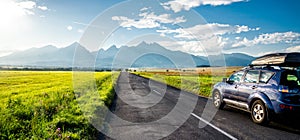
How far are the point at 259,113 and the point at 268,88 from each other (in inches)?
36.6

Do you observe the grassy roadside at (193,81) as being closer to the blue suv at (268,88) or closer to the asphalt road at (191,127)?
the blue suv at (268,88)

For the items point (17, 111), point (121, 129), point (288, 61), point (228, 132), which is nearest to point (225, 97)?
point (288, 61)

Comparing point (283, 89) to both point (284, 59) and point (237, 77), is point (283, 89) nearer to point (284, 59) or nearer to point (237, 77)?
point (284, 59)

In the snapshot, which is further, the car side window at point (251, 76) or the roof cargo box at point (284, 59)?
the car side window at point (251, 76)

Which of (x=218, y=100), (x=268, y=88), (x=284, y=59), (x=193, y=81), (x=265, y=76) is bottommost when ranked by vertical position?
(x=193, y=81)

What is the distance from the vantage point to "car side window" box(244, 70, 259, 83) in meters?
8.91

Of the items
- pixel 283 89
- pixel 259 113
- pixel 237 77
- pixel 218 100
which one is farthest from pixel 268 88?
pixel 218 100

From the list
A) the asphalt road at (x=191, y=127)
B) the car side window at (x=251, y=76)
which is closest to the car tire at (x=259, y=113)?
the asphalt road at (x=191, y=127)

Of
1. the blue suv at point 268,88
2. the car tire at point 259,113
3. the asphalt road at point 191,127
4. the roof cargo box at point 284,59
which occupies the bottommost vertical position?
the asphalt road at point 191,127

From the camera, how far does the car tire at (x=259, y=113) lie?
7.82 metres

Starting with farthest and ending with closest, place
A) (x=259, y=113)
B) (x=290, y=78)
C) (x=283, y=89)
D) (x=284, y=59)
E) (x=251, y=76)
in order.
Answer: (x=251, y=76), (x=259, y=113), (x=284, y=59), (x=290, y=78), (x=283, y=89)

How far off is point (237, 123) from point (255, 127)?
0.64 m

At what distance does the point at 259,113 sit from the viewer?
819 centimetres

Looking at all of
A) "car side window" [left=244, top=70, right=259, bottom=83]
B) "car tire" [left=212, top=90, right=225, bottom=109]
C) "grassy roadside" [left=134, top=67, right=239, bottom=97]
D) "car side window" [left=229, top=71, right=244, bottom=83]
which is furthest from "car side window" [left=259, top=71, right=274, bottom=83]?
"grassy roadside" [left=134, top=67, right=239, bottom=97]
